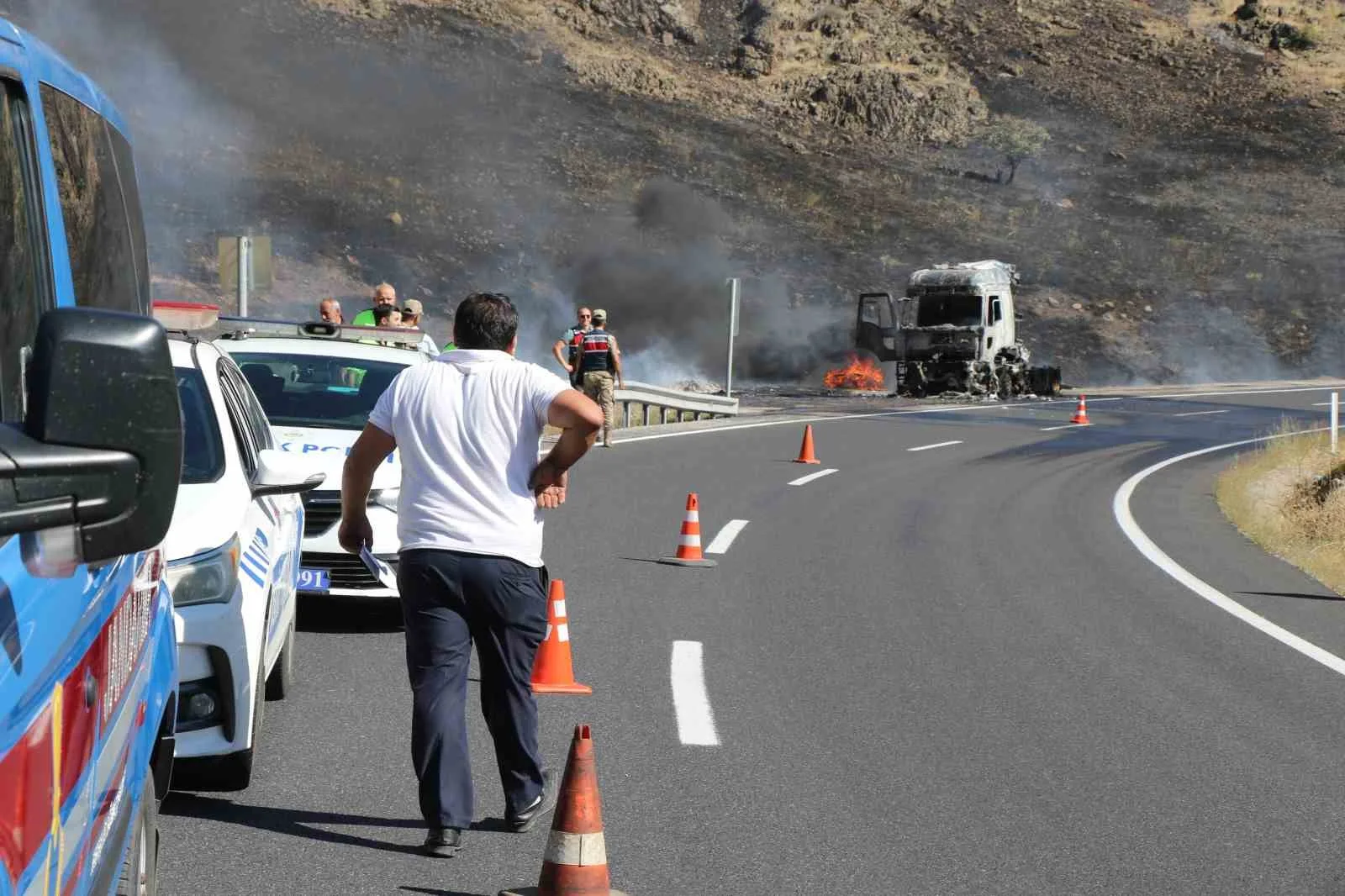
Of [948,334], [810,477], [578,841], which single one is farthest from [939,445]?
[578,841]

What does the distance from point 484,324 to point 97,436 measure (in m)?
3.61

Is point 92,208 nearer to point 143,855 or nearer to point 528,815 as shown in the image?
point 143,855

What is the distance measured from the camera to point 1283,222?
7556cm

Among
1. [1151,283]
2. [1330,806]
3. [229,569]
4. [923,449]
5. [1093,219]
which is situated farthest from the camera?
[1093,219]

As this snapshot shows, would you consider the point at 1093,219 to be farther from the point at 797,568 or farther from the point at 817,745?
the point at 817,745

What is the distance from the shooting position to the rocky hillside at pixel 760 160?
5641cm

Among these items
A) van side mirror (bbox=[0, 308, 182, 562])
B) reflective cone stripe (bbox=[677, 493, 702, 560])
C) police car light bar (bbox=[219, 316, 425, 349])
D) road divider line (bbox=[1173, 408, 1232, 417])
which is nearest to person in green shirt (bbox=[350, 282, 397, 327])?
police car light bar (bbox=[219, 316, 425, 349])

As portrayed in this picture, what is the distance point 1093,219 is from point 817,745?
69594 millimetres

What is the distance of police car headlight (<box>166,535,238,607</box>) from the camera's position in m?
5.94

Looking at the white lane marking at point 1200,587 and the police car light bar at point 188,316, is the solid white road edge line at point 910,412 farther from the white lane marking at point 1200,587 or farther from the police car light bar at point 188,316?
the police car light bar at point 188,316

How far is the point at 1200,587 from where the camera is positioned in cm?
1309

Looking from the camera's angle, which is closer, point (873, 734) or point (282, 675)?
point (873, 734)

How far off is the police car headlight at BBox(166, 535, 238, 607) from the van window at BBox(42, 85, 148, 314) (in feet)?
3.99

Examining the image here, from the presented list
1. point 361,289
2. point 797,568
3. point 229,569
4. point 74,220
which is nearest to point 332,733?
point 229,569
